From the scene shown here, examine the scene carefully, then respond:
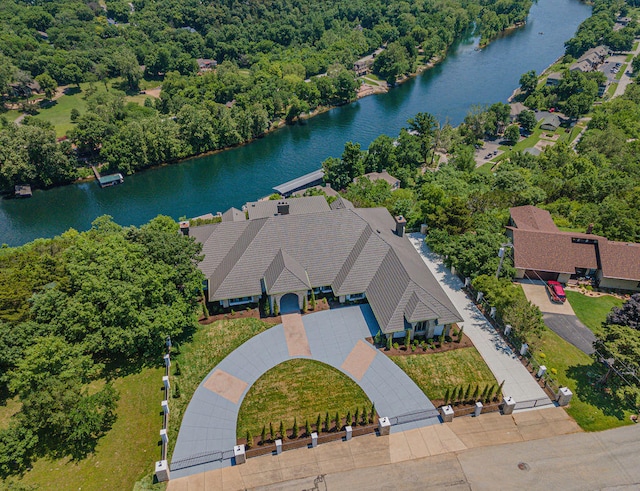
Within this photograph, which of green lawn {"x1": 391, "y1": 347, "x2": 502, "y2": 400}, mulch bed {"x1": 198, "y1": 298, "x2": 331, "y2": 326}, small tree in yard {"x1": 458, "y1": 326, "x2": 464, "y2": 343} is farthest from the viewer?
mulch bed {"x1": 198, "y1": 298, "x2": 331, "y2": 326}

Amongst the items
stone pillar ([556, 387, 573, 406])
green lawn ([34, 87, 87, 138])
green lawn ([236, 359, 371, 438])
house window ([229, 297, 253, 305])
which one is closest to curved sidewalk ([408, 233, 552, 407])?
stone pillar ([556, 387, 573, 406])

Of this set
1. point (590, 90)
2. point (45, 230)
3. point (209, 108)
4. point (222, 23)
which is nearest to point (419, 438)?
point (45, 230)

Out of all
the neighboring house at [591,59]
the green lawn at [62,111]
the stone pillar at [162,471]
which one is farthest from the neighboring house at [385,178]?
the neighboring house at [591,59]

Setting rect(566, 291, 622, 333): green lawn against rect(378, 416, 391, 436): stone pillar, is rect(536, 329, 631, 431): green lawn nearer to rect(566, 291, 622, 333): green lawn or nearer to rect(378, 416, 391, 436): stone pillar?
rect(566, 291, 622, 333): green lawn

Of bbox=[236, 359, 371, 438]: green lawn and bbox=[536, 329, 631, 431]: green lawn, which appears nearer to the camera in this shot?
bbox=[536, 329, 631, 431]: green lawn

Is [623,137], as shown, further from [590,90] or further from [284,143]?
[284,143]

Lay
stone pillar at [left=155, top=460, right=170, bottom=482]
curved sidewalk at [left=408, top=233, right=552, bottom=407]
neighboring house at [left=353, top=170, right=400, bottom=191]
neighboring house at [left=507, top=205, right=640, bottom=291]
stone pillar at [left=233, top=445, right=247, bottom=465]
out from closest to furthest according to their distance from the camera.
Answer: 1. stone pillar at [left=155, top=460, right=170, bottom=482]
2. stone pillar at [left=233, top=445, right=247, bottom=465]
3. curved sidewalk at [left=408, top=233, right=552, bottom=407]
4. neighboring house at [left=507, top=205, right=640, bottom=291]
5. neighboring house at [left=353, top=170, right=400, bottom=191]
